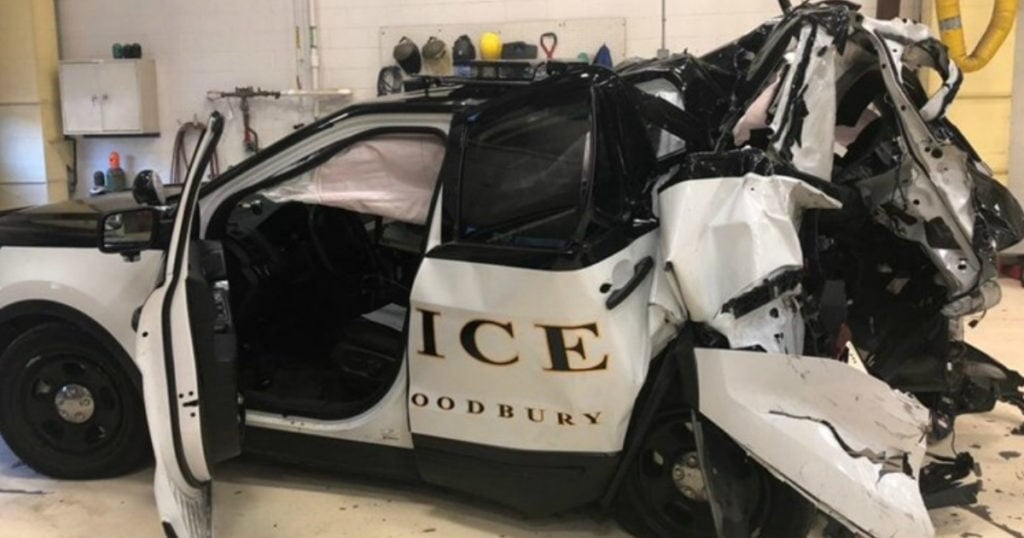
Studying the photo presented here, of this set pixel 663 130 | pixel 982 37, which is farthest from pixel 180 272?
pixel 982 37

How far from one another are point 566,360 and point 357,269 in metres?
1.61

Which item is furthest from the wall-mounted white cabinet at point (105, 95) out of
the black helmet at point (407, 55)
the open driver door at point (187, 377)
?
the open driver door at point (187, 377)

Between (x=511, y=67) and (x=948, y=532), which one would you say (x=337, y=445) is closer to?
(x=511, y=67)

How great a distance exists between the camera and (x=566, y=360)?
101 inches

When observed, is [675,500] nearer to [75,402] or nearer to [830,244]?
[830,244]

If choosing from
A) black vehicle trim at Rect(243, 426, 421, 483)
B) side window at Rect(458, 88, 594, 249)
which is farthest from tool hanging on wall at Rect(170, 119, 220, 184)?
side window at Rect(458, 88, 594, 249)

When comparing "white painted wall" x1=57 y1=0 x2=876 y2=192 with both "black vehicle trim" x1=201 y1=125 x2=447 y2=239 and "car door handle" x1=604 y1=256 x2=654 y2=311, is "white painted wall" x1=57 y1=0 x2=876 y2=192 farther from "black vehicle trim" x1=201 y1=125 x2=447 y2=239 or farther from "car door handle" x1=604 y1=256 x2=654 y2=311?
"car door handle" x1=604 y1=256 x2=654 y2=311

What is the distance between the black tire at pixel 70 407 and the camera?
10.5 ft

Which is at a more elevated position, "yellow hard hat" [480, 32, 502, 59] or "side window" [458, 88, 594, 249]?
"yellow hard hat" [480, 32, 502, 59]

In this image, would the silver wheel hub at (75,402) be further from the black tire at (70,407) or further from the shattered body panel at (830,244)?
the shattered body panel at (830,244)

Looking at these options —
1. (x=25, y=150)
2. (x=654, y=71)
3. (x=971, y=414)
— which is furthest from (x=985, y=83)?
(x=25, y=150)

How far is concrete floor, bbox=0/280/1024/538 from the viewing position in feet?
9.64

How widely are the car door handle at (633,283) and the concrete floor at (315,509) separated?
2.79 ft

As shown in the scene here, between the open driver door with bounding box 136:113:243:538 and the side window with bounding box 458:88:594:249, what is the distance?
756 mm
